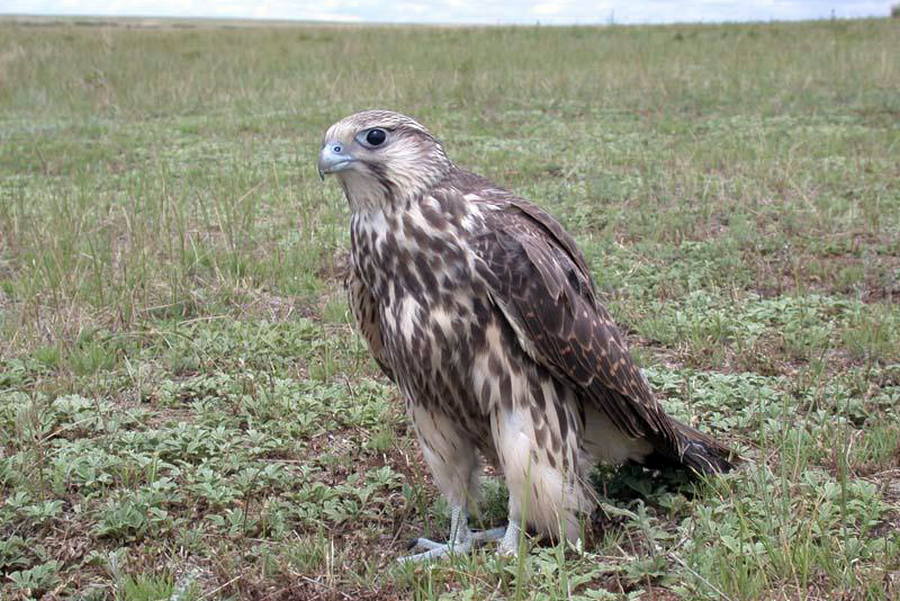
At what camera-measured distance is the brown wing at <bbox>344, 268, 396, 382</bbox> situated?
3.06 m

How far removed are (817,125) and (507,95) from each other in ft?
14.9

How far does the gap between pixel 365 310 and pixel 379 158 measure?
0.58m

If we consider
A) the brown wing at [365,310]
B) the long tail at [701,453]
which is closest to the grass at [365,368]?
the long tail at [701,453]

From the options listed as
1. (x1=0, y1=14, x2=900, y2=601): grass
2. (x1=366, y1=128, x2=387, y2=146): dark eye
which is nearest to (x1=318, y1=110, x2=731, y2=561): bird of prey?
(x1=366, y1=128, x2=387, y2=146): dark eye

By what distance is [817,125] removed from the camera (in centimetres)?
1049

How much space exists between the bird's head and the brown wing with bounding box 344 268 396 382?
341 millimetres

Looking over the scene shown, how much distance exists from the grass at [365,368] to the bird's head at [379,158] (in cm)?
112

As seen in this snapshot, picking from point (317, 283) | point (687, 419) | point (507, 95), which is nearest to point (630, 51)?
point (507, 95)

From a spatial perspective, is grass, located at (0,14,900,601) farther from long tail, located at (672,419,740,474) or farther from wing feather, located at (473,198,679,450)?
wing feather, located at (473,198,679,450)

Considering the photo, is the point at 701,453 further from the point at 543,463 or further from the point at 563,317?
the point at 563,317

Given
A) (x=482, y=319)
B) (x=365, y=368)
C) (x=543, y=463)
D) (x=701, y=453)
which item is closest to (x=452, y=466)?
(x=543, y=463)

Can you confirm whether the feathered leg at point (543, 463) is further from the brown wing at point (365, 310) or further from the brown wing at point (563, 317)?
the brown wing at point (365, 310)

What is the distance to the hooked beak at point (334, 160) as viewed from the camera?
9.00 ft

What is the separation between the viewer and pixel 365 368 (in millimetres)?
4352
